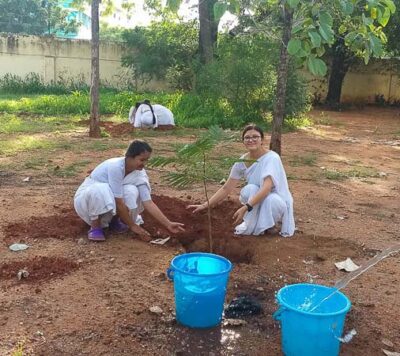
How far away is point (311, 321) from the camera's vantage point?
2.48 meters

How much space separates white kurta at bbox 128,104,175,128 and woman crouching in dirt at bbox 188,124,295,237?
669cm

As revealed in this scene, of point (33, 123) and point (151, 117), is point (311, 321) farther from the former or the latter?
point (33, 123)

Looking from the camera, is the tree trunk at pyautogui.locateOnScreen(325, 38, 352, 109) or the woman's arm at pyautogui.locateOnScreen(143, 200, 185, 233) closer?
the woman's arm at pyautogui.locateOnScreen(143, 200, 185, 233)

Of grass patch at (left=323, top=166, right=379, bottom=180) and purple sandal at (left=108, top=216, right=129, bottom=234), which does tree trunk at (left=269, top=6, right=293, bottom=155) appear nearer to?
grass patch at (left=323, top=166, right=379, bottom=180)

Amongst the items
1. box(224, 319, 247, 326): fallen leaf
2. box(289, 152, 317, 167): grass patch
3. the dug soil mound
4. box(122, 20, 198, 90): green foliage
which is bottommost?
box(224, 319, 247, 326): fallen leaf

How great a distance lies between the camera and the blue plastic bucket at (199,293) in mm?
2830

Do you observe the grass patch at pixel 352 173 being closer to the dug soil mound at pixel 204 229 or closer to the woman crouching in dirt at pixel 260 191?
the dug soil mound at pixel 204 229

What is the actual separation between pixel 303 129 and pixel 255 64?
1999 millimetres

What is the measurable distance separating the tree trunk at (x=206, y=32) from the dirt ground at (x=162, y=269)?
10683mm

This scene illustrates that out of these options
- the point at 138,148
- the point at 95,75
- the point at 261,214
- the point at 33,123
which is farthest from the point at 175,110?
the point at 138,148

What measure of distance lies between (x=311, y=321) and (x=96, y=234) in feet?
7.30

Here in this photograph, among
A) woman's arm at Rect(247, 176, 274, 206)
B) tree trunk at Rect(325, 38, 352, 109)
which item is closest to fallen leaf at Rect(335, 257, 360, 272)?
woman's arm at Rect(247, 176, 274, 206)

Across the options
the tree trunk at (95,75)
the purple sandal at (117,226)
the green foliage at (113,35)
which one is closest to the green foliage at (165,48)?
the green foliage at (113,35)

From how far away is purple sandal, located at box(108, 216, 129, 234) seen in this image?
177 inches
